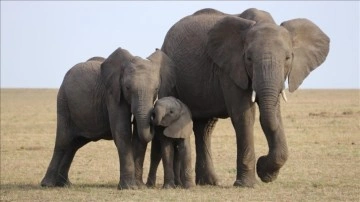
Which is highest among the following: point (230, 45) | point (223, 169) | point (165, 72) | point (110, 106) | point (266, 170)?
point (230, 45)

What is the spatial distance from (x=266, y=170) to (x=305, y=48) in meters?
1.92

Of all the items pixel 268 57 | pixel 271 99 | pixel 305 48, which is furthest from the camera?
pixel 305 48

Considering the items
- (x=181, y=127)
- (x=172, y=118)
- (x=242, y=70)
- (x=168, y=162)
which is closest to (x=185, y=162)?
(x=168, y=162)

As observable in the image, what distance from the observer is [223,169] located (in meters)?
18.4

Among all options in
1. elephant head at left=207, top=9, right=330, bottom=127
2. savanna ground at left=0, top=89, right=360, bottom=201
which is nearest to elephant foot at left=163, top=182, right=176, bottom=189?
savanna ground at left=0, top=89, right=360, bottom=201

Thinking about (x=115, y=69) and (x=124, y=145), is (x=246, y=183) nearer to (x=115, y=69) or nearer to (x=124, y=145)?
(x=124, y=145)

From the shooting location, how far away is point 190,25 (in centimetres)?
1556

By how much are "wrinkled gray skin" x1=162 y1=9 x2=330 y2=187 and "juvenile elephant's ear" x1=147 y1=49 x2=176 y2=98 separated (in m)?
0.44

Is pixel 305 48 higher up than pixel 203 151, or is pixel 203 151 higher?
pixel 305 48

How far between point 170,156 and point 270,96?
6.55 ft

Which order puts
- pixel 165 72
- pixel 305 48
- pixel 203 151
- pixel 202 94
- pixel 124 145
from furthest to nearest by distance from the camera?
pixel 203 151 < pixel 202 94 < pixel 165 72 < pixel 124 145 < pixel 305 48

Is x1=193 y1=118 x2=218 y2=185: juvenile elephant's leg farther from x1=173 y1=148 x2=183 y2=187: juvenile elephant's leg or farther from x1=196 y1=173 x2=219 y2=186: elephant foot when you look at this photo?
x1=173 y1=148 x2=183 y2=187: juvenile elephant's leg

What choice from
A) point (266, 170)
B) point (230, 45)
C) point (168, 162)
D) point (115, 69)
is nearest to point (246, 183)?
point (266, 170)

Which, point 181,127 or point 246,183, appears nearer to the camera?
point 181,127
